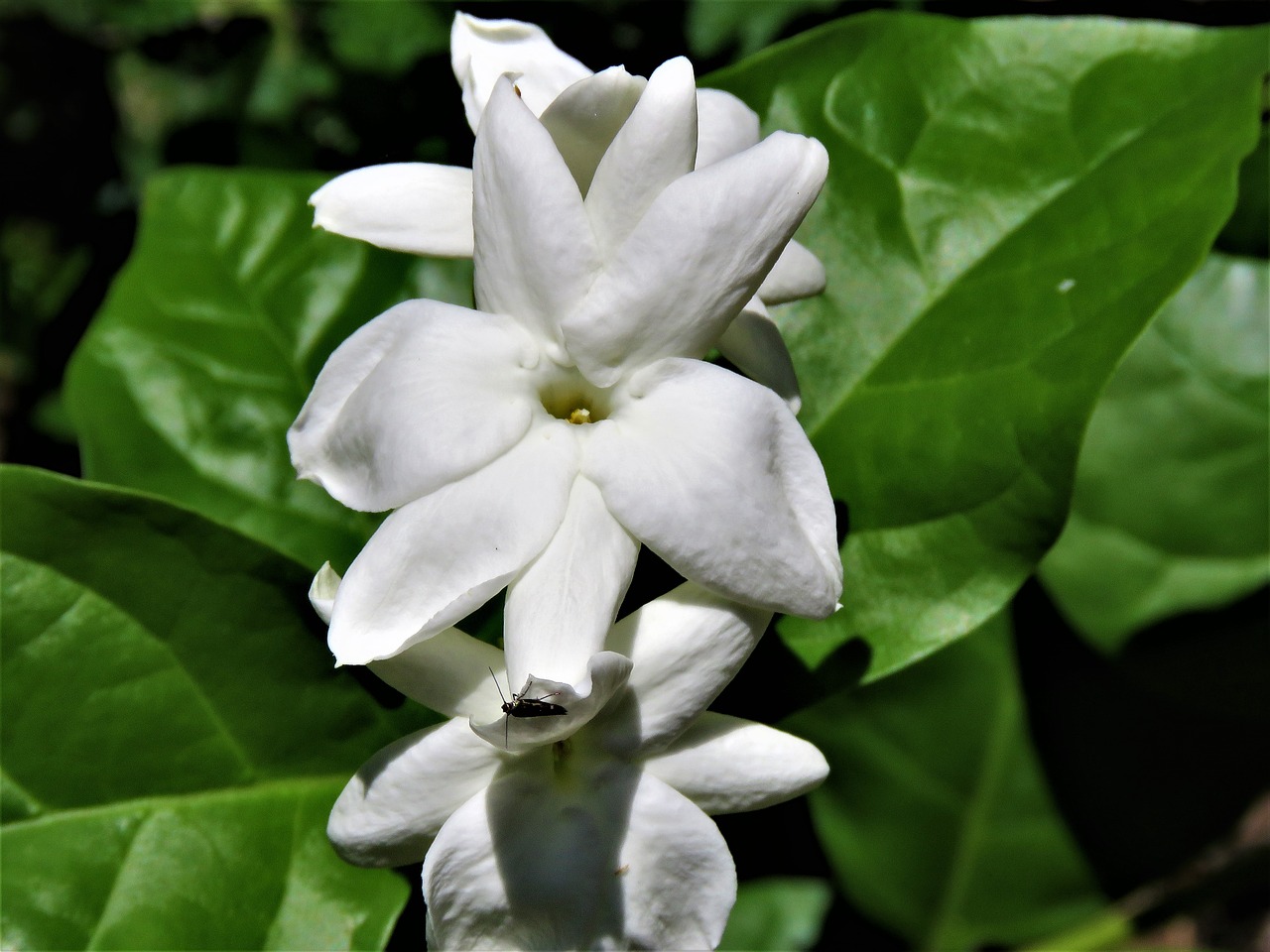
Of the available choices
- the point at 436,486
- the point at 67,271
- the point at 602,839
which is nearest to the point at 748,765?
the point at 602,839

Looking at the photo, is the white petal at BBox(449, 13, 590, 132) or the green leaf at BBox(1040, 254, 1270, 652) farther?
the green leaf at BBox(1040, 254, 1270, 652)

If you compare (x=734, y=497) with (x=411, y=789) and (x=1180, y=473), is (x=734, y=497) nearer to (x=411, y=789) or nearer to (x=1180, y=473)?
(x=411, y=789)

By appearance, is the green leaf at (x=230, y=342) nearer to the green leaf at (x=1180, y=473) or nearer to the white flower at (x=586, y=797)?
the white flower at (x=586, y=797)

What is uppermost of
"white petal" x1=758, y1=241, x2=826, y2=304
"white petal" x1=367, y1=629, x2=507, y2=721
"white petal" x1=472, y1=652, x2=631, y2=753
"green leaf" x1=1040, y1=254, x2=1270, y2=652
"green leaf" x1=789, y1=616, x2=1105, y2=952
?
"white petal" x1=758, y1=241, x2=826, y2=304

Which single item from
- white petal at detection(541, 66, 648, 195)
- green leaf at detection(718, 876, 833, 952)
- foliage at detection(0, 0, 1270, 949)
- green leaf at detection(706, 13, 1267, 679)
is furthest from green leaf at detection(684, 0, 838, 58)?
green leaf at detection(718, 876, 833, 952)

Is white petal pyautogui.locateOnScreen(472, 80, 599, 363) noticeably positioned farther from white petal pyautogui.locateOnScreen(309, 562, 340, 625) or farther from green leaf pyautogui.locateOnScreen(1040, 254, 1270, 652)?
green leaf pyautogui.locateOnScreen(1040, 254, 1270, 652)

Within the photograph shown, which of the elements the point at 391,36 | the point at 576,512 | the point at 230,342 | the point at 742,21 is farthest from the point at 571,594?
the point at 391,36

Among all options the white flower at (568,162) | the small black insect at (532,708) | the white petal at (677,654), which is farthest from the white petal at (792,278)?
the small black insect at (532,708)
